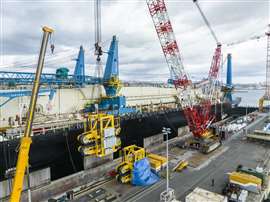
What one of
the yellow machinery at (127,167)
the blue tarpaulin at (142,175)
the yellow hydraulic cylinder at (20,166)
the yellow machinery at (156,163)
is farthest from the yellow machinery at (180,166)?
the yellow hydraulic cylinder at (20,166)

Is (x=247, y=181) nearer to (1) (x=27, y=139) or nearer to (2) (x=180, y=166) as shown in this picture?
(2) (x=180, y=166)

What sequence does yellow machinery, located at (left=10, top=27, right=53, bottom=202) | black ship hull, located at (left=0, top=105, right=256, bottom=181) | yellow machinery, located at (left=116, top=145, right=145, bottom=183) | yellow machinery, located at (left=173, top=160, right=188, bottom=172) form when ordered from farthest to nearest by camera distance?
yellow machinery, located at (left=173, top=160, right=188, bottom=172) → yellow machinery, located at (left=116, top=145, right=145, bottom=183) → black ship hull, located at (left=0, top=105, right=256, bottom=181) → yellow machinery, located at (left=10, top=27, right=53, bottom=202)

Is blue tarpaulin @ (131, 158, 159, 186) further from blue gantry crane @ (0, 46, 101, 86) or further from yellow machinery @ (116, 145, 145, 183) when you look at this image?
blue gantry crane @ (0, 46, 101, 86)

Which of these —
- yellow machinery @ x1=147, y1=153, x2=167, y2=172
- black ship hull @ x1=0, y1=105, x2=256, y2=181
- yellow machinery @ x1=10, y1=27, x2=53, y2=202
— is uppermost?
yellow machinery @ x1=10, y1=27, x2=53, y2=202

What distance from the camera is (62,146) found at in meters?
21.9

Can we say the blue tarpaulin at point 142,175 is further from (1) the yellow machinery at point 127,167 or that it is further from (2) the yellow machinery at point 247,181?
(2) the yellow machinery at point 247,181

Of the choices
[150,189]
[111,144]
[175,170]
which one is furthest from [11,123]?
[175,170]

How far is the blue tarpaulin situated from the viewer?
64.6 feet

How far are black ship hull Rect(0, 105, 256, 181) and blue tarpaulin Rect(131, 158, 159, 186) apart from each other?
7.32 meters

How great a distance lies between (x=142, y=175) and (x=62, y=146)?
387 inches

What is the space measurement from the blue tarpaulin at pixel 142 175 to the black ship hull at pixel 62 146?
288 inches

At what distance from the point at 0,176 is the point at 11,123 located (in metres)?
8.76

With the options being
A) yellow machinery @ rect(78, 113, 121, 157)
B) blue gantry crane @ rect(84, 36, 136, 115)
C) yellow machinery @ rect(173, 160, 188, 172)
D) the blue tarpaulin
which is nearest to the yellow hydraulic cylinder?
yellow machinery @ rect(78, 113, 121, 157)

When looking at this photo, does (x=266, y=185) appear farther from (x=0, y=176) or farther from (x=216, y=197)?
(x=0, y=176)
